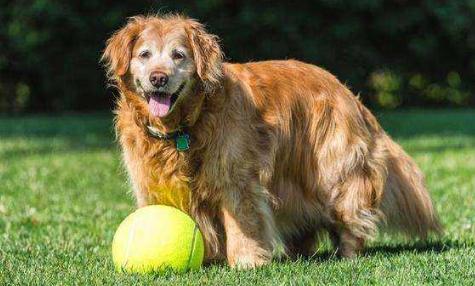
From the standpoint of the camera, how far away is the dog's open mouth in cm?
568

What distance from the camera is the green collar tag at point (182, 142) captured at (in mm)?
5887

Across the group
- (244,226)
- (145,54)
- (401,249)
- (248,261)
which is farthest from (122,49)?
(401,249)

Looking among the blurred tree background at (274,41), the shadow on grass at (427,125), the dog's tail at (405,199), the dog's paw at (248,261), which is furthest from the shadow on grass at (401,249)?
the blurred tree background at (274,41)

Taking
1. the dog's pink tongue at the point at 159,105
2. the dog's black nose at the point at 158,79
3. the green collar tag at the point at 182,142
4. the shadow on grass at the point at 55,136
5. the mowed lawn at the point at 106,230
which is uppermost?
the dog's black nose at the point at 158,79

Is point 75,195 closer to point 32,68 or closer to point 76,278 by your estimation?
point 76,278

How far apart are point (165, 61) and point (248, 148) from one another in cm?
80

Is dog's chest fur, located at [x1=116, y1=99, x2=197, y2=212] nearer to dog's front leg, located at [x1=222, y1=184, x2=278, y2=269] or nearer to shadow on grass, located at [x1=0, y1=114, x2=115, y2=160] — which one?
dog's front leg, located at [x1=222, y1=184, x2=278, y2=269]

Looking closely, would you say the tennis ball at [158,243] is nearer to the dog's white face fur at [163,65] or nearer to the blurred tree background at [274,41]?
the dog's white face fur at [163,65]

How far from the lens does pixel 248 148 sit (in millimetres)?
6008

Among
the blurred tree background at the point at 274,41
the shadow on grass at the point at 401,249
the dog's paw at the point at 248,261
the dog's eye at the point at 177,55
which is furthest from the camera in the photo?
the blurred tree background at the point at 274,41

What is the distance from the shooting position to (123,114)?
6086 mm

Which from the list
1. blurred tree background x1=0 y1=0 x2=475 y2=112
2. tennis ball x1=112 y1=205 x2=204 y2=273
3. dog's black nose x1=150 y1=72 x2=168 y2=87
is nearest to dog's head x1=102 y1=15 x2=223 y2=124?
dog's black nose x1=150 y1=72 x2=168 y2=87

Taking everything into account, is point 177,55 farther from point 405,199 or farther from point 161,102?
point 405,199

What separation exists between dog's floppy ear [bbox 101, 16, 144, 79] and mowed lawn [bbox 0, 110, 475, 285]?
1.28m
